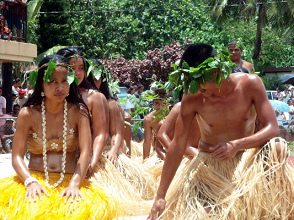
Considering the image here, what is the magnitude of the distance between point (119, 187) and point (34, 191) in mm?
1234

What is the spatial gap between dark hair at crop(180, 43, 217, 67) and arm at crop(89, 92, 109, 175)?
1.16 m

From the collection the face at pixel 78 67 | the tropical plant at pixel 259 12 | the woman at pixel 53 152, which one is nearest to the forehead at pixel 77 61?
the face at pixel 78 67

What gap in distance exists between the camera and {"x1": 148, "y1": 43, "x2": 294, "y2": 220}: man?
3.59 m

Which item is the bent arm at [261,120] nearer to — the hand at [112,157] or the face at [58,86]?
the face at [58,86]

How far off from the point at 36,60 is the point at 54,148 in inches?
689

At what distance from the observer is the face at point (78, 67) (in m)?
4.93

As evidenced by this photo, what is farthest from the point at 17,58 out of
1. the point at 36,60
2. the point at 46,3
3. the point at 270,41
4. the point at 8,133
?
the point at 270,41

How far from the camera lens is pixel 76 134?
412 cm

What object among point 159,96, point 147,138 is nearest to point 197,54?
point 159,96

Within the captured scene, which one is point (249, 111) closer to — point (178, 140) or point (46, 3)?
point (178, 140)

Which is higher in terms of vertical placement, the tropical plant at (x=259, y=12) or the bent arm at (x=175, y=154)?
the tropical plant at (x=259, y=12)

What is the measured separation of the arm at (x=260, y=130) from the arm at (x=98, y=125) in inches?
52.9

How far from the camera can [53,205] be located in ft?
12.1

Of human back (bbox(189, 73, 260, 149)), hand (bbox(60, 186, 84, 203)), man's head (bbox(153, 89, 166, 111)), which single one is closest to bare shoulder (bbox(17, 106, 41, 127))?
hand (bbox(60, 186, 84, 203))
